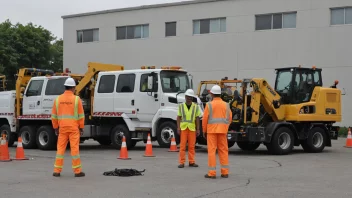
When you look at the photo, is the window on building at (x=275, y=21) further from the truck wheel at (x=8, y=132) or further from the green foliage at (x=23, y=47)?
the green foliage at (x=23, y=47)

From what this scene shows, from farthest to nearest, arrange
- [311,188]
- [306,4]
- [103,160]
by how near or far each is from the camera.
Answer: [306,4]
[103,160]
[311,188]

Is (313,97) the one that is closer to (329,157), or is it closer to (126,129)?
(329,157)

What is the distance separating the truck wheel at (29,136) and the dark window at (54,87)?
1444 millimetres

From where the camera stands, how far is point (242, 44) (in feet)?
109

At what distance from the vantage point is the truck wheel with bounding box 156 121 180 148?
16.9 m

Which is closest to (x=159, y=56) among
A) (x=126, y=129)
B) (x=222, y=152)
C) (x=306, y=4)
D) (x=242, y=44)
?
(x=242, y=44)

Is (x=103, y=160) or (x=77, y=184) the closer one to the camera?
(x=77, y=184)

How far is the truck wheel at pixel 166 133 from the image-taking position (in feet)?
55.6

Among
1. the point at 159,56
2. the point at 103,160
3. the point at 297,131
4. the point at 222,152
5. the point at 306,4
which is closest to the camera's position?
the point at 222,152

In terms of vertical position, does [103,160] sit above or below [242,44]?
below

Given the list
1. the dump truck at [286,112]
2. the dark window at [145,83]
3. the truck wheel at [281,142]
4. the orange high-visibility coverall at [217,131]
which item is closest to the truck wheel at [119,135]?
the dark window at [145,83]

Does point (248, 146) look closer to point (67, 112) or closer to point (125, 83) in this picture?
point (125, 83)

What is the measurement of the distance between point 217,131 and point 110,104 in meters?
8.01

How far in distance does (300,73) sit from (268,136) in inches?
107
